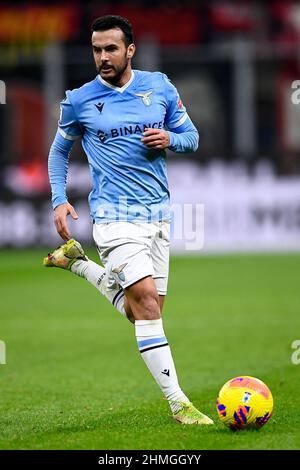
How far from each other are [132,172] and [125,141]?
20 cm

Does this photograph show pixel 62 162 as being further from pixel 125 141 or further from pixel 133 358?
pixel 133 358

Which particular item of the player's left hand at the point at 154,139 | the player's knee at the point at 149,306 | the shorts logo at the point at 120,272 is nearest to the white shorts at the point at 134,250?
the shorts logo at the point at 120,272

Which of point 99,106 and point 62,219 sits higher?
point 99,106

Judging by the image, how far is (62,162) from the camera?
719 centimetres

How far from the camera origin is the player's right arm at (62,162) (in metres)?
6.93

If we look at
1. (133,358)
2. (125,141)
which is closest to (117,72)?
(125,141)

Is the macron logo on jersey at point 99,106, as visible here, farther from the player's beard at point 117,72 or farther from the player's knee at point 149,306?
the player's knee at point 149,306

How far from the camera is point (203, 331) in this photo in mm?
11961

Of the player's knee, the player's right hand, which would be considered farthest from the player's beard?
the player's knee

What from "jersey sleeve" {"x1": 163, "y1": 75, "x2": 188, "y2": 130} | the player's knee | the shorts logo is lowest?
the player's knee

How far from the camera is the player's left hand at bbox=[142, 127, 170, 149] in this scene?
6.63 meters

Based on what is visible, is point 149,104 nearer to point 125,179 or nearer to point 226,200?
point 125,179

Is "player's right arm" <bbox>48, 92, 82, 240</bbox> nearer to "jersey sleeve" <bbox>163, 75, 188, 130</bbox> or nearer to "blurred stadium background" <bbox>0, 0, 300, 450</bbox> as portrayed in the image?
"jersey sleeve" <bbox>163, 75, 188, 130</bbox>

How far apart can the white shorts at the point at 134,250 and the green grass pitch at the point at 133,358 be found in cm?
93
